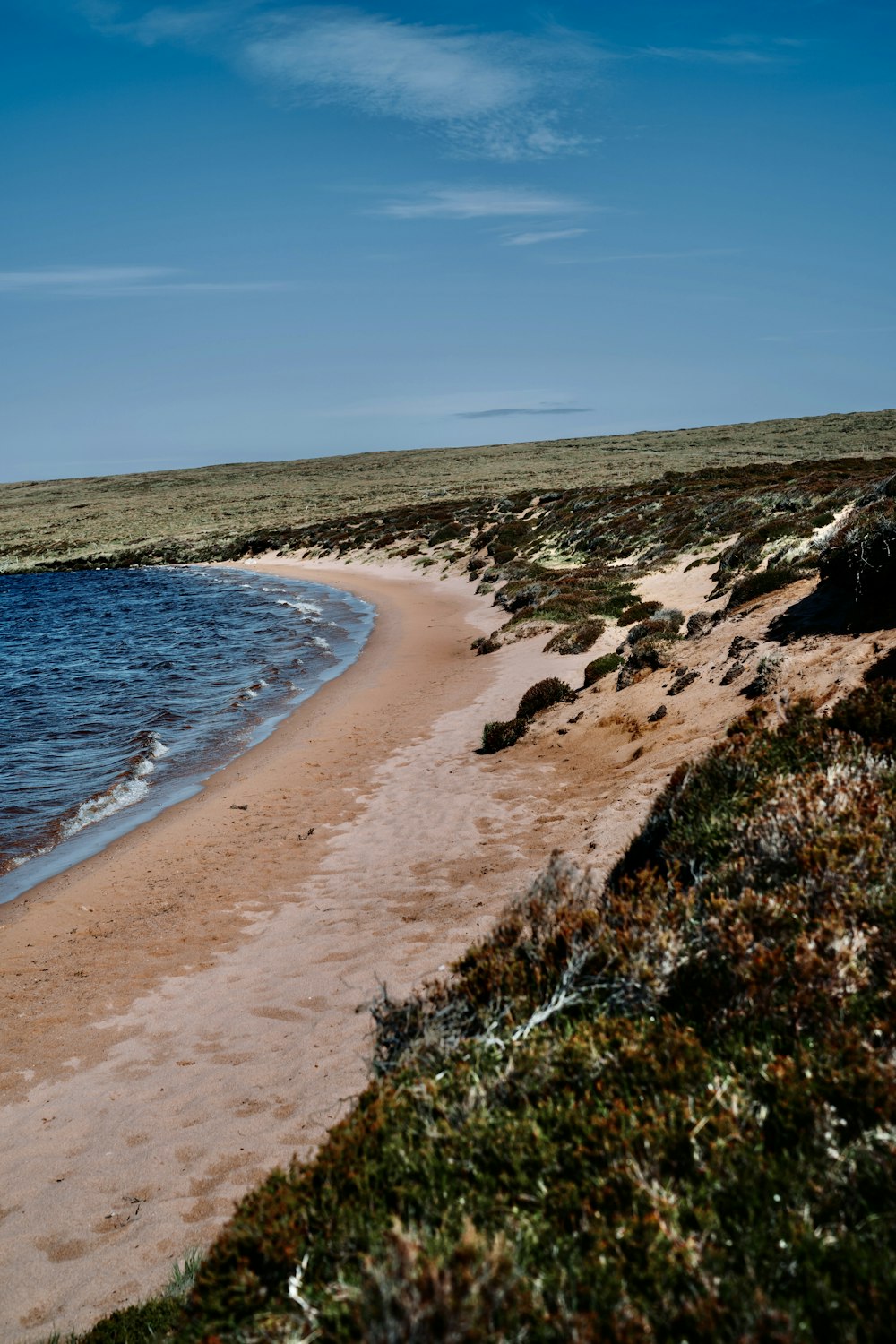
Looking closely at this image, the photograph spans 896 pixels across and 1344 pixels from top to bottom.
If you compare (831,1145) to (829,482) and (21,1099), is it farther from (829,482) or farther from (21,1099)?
(829,482)

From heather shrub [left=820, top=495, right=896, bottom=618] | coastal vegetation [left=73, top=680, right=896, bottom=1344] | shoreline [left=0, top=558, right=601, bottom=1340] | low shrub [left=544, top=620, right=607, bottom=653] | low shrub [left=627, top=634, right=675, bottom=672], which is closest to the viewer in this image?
coastal vegetation [left=73, top=680, right=896, bottom=1344]

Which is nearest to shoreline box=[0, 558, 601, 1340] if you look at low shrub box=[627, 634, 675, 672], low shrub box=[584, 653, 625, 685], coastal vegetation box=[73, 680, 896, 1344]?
coastal vegetation box=[73, 680, 896, 1344]

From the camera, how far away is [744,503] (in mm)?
29016

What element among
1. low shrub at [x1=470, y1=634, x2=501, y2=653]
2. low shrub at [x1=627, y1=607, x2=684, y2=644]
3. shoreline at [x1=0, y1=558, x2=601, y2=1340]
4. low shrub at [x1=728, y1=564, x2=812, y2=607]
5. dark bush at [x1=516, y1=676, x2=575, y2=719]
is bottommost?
shoreline at [x1=0, y1=558, x2=601, y2=1340]

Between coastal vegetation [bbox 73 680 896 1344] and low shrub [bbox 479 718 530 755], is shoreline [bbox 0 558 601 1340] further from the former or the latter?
coastal vegetation [bbox 73 680 896 1344]

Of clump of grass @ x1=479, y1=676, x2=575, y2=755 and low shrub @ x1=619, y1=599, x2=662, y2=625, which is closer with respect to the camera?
clump of grass @ x1=479, y1=676, x2=575, y2=755

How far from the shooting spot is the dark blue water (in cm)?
1357

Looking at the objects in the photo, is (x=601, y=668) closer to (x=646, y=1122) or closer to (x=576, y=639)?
(x=576, y=639)

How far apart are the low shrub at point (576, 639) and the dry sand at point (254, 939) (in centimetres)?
231

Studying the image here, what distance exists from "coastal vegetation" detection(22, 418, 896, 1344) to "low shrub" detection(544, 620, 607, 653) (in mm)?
13088

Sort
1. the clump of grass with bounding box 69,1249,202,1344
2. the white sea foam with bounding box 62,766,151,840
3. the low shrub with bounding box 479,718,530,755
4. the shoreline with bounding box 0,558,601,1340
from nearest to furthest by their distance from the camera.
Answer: the clump of grass with bounding box 69,1249,202,1344 < the shoreline with bounding box 0,558,601,1340 < the white sea foam with bounding box 62,766,151,840 < the low shrub with bounding box 479,718,530,755

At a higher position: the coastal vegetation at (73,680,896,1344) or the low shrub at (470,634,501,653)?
the low shrub at (470,634,501,653)

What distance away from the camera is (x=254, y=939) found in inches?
338

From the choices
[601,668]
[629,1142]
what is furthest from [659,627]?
[629,1142]
